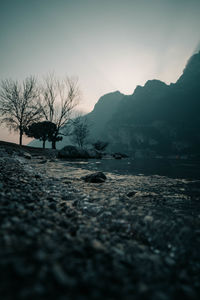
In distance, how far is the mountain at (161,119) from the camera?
384ft

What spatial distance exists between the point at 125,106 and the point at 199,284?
175530 mm

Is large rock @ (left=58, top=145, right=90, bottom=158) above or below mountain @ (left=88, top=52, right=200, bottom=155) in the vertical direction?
below

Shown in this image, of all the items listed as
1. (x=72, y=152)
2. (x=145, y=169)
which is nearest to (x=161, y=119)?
(x=72, y=152)

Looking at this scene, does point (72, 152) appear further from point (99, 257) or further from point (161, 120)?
point (161, 120)

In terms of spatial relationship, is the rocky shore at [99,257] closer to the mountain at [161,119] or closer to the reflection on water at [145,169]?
the reflection on water at [145,169]

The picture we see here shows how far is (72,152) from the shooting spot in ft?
61.4

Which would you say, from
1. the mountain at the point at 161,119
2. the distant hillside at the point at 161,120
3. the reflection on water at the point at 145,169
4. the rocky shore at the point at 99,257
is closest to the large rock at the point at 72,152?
the reflection on water at the point at 145,169

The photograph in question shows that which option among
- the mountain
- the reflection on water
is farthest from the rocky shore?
the mountain

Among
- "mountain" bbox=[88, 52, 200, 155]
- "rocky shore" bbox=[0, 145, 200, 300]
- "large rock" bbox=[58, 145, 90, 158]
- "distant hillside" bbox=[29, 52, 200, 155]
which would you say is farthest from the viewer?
"mountain" bbox=[88, 52, 200, 155]

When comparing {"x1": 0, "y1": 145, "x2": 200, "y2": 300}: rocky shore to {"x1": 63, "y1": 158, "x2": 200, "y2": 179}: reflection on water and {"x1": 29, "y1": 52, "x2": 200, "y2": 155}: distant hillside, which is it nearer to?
{"x1": 63, "y1": 158, "x2": 200, "y2": 179}: reflection on water

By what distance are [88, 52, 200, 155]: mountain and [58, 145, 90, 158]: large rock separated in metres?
93.9

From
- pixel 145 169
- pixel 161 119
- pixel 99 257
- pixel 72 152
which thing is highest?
pixel 161 119

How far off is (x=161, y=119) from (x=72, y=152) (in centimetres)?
13150

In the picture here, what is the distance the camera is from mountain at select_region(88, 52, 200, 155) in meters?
117
